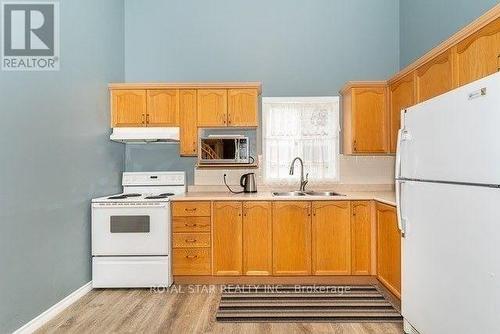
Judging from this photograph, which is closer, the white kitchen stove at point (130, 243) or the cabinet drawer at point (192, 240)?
the white kitchen stove at point (130, 243)

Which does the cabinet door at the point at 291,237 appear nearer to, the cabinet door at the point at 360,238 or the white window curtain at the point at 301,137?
the cabinet door at the point at 360,238

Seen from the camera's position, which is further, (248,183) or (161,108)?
Answer: (248,183)

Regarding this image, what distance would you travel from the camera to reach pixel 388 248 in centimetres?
309

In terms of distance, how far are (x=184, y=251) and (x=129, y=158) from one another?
1485 mm

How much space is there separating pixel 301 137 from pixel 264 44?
4.12ft

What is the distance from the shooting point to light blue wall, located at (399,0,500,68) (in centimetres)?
301

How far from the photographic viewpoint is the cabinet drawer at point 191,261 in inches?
136

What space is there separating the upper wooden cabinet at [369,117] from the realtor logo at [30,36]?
2.97m

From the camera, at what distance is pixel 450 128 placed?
1837mm

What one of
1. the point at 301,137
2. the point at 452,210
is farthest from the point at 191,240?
the point at 452,210

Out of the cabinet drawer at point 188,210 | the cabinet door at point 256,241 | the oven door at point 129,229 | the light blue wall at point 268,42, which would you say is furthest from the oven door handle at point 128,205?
the light blue wall at point 268,42

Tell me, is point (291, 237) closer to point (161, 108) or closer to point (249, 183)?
point (249, 183)

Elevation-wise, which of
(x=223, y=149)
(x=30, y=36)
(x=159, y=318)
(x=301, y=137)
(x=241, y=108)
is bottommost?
(x=159, y=318)

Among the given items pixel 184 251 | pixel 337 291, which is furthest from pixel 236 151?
pixel 337 291
